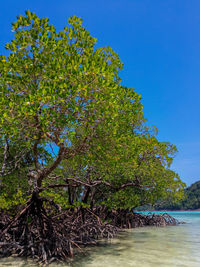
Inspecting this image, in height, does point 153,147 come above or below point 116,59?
below

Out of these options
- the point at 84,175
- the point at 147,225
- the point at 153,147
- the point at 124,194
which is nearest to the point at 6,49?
the point at 84,175

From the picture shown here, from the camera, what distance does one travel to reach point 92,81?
20.3 ft

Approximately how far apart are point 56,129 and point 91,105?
3.84 ft

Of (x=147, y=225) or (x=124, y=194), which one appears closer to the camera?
(x=124, y=194)

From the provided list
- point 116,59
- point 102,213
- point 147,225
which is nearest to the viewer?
point 116,59

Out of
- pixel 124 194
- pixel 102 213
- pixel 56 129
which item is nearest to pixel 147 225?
pixel 102 213

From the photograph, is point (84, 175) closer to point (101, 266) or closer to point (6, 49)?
point (101, 266)

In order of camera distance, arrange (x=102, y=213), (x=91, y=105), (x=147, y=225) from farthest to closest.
→ (x=147, y=225)
(x=102, y=213)
(x=91, y=105)

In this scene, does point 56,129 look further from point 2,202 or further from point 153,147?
point 153,147

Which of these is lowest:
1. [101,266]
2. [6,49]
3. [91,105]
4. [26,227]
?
[101,266]

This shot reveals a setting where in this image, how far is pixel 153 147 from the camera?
1270 cm

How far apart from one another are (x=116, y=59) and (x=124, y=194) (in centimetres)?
736

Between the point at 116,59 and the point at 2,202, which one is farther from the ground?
the point at 116,59

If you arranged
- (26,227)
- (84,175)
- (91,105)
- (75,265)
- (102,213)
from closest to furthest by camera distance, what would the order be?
(91,105) → (75,265) → (26,227) → (84,175) → (102,213)
